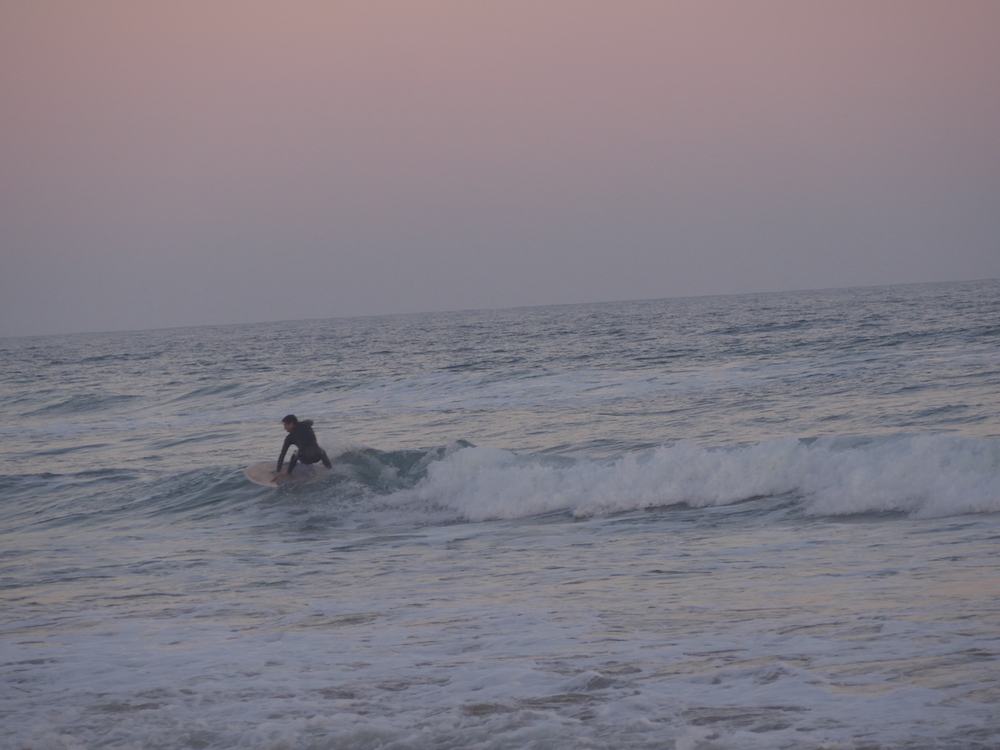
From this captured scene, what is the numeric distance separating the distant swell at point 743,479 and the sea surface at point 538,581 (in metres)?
0.05

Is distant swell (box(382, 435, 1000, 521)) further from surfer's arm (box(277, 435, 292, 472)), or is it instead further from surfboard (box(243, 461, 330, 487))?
surfer's arm (box(277, 435, 292, 472))

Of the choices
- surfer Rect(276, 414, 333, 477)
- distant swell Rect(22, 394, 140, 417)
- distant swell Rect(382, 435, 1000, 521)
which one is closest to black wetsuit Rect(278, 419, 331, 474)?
surfer Rect(276, 414, 333, 477)

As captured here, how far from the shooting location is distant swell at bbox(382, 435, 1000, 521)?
33.4 ft

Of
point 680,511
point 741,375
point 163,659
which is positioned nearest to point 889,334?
point 741,375

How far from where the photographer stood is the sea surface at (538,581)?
16.2 feet

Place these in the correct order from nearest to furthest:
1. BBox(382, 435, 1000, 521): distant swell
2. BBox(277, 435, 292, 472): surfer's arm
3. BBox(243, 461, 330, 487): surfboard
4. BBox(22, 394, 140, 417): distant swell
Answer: BBox(382, 435, 1000, 521): distant swell, BBox(277, 435, 292, 472): surfer's arm, BBox(243, 461, 330, 487): surfboard, BBox(22, 394, 140, 417): distant swell

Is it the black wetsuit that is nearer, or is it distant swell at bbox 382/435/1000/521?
distant swell at bbox 382/435/1000/521

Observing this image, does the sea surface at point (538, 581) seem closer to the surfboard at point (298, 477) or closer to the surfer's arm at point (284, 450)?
the surfboard at point (298, 477)

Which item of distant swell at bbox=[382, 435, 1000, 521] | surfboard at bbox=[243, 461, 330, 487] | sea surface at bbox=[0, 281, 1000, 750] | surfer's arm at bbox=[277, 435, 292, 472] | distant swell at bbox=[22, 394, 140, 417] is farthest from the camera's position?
distant swell at bbox=[22, 394, 140, 417]

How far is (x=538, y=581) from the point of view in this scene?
8047 millimetres

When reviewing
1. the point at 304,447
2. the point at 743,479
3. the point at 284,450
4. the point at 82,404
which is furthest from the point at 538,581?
the point at 82,404

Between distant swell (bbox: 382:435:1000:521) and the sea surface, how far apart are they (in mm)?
45

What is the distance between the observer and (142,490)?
51.4ft

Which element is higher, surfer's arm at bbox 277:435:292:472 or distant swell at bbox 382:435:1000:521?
surfer's arm at bbox 277:435:292:472
